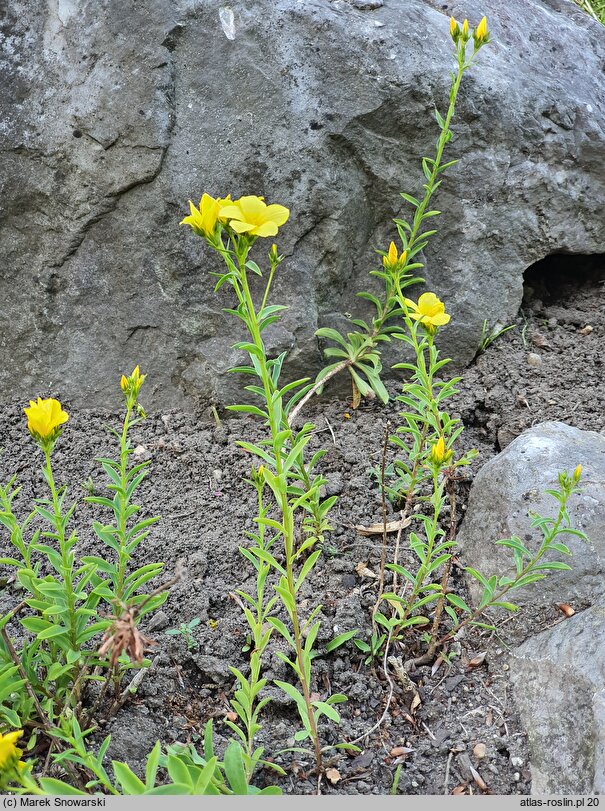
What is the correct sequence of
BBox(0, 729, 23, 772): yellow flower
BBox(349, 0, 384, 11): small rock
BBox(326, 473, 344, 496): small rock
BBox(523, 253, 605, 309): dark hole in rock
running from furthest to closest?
A: 1. BBox(523, 253, 605, 309): dark hole in rock
2. BBox(349, 0, 384, 11): small rock
3. BBox(326, 473, 344, 496): small rock
4. BBox(0, 729, 23, 772): yellow flower

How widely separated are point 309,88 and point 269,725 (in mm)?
2301

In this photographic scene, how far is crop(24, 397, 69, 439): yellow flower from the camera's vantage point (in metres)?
1.70

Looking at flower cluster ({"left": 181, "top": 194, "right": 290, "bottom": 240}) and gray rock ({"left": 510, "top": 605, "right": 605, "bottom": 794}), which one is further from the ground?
flower cluster ({"left": 181, "top": 194, "right": 290, "bottom": 240})

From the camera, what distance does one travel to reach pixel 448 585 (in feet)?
8.02

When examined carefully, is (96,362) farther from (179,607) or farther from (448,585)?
(448,585)

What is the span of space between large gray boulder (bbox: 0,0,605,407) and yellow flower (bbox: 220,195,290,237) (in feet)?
4.50

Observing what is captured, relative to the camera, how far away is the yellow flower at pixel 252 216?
5.08 feet

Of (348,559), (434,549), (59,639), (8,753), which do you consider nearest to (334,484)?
(348,559)

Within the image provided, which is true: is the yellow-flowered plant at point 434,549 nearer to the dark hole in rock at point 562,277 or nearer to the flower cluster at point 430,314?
the flower cluster at point 430,314

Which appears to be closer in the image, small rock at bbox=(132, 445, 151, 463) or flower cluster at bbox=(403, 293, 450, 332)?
flower cluster at bbox=(403, 293, 450, 332)

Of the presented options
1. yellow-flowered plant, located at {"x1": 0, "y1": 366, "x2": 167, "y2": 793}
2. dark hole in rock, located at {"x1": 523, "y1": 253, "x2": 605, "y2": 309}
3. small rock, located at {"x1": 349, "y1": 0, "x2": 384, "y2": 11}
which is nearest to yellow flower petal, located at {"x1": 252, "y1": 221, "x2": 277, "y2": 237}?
yellow-flowered plant, located at {"x1": 0, "y1": 366, "x2": 167, "y2": 793}

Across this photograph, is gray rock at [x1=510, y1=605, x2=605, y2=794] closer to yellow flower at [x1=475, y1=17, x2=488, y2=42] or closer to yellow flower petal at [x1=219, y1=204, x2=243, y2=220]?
yellow flower petal at [x1=219, y1=204, x2=243, y2=220]

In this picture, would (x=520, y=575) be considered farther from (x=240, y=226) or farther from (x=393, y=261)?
(x=240, y=226)

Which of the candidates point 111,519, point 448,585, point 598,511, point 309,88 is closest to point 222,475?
point 111,519
